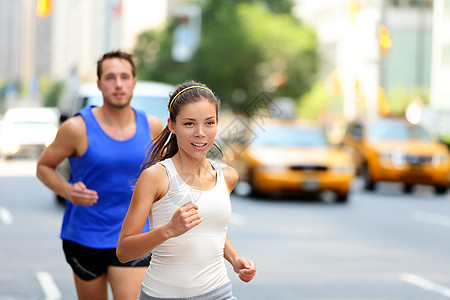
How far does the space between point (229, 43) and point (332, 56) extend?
104ft

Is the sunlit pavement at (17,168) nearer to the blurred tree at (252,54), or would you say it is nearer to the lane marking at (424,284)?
the lane marking at (424,284)

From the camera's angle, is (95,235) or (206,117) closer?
(206,117)

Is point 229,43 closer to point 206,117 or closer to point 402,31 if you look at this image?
point 402,31

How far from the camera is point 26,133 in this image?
34.8 meters

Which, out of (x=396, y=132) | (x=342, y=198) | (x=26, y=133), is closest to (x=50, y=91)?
(x=26, y=133)

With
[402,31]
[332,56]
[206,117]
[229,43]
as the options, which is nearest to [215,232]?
[206,117]

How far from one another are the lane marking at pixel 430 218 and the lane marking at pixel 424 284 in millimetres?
5198

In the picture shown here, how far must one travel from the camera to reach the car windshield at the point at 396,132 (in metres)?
22.1

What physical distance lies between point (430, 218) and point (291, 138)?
4.36 metres

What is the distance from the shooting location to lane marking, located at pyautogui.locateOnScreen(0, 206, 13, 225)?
14039mm

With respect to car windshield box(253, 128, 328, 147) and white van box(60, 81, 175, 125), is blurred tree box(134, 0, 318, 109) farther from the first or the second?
white van box(60, 81, 175, 125)

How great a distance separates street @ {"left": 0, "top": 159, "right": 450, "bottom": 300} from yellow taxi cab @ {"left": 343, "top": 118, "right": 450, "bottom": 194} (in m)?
1.46

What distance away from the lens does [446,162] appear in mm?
20812

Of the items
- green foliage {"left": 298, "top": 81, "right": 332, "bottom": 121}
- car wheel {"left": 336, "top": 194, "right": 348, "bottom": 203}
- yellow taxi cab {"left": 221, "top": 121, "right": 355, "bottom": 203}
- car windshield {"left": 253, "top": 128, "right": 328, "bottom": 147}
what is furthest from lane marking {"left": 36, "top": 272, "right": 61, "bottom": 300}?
green foliage {"left": 298, "top": 81, "right": 332, "bottom": 121}
